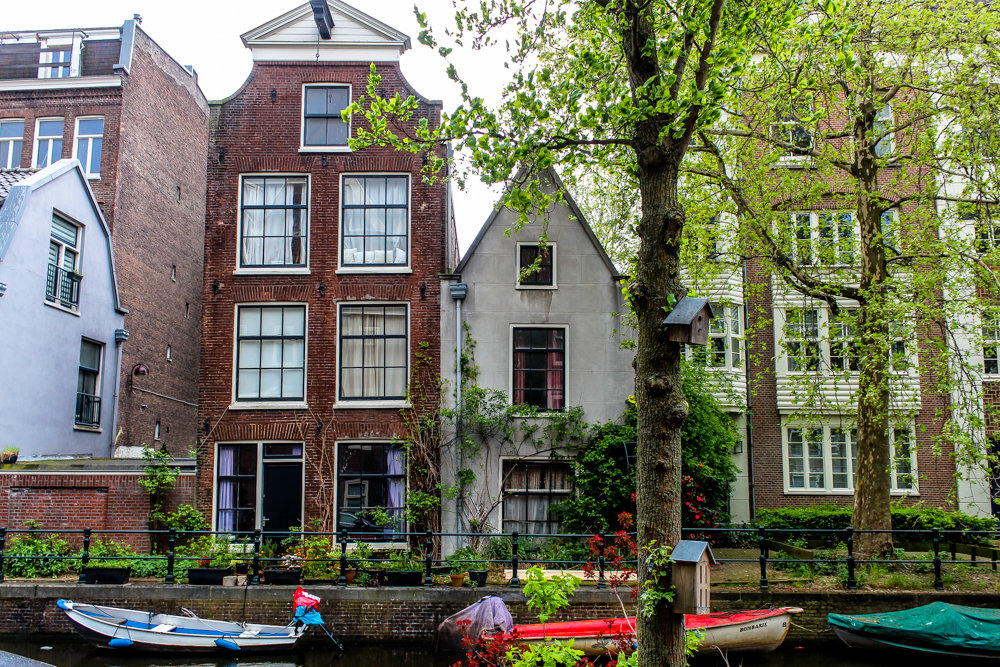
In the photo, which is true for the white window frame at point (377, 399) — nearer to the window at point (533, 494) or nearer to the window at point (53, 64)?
the window at point (533, 494)

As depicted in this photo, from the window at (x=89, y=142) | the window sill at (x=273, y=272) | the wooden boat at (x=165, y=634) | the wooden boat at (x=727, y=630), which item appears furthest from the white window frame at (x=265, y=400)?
the window at (x=89, y=142)

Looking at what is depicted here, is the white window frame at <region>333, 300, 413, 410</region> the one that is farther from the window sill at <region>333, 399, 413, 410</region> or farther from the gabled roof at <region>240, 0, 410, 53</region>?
the gabled roof at <region>240, 0, 410, 53</region>

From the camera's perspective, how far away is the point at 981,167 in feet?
44.4

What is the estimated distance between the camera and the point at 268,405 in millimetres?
17312

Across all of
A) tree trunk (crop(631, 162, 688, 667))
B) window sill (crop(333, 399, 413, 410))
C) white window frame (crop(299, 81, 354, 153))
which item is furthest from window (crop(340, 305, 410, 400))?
tree trunk (crop(631, 162, 688, 667))

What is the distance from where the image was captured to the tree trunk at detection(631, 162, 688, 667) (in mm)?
5441

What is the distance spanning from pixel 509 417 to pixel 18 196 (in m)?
13.5

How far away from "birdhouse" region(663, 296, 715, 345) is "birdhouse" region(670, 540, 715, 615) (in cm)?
151

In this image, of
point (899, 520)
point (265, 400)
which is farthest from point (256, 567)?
point (899, 520)

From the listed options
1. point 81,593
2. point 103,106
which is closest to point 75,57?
point 103,106

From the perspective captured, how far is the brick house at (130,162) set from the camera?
911 inches

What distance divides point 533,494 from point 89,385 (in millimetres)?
13640

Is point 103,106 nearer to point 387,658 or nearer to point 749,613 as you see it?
point 387,658

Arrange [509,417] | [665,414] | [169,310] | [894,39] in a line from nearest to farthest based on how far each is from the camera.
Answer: [665,414]
[894,39]
[509,417]
[169,310]
